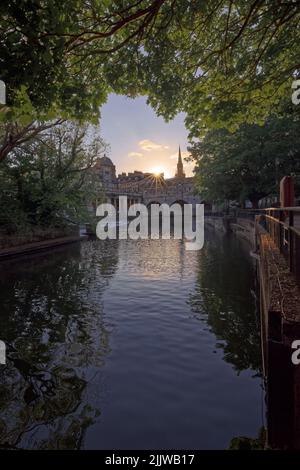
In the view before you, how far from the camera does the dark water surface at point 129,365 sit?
14.3 feet

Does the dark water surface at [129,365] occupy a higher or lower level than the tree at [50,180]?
lower

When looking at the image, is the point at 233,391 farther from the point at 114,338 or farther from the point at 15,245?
the point at 15,245

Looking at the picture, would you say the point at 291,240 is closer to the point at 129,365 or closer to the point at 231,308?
the point at 129,365

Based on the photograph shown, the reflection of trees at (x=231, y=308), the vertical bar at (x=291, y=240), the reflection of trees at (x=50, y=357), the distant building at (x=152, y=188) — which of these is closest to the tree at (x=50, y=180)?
the reflection of trees at (x=50, y=357)

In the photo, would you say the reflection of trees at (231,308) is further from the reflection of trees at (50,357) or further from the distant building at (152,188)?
the distant building at (152,188)

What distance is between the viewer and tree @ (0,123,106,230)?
23.6 m

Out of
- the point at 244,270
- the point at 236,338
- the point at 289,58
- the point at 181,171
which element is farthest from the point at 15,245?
the point at 181,171

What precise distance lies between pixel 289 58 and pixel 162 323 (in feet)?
29.0

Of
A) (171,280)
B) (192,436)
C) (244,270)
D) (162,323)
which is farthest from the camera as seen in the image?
(244,270)

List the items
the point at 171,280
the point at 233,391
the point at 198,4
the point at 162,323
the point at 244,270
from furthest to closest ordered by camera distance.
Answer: the point at 244,270 → the point at 171,280 → the point at 162,323 → the point at 198,4 → the point at 233,391

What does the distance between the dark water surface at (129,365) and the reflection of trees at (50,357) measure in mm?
21

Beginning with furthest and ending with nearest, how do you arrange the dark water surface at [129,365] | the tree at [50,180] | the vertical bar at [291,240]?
1. the tree at [50,180]
2. the vertical bar at [291,240]
3. the dark water surface at [129,365]

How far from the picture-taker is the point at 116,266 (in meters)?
17.6
